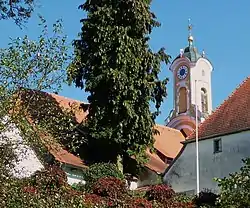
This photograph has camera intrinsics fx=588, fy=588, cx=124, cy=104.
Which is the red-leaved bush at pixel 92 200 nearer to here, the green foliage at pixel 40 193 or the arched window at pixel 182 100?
the green foliage at pixel 40 193

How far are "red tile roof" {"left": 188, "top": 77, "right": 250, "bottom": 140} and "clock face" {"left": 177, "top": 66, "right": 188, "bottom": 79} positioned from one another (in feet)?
79.0


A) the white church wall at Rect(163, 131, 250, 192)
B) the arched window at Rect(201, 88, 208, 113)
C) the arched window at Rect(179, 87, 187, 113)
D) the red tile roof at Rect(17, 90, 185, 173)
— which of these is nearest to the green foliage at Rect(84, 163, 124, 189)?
the red tile roof at Rect(17, 90, 185, 173)

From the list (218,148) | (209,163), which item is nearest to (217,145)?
(218,148)

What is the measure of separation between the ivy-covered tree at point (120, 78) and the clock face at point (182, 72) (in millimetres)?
23569

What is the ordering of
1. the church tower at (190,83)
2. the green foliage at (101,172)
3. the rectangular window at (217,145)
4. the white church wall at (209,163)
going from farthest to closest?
the church tower at (190,83)
the rectangular window at (217,145)
the white church wall at (209,163)
the green foliage at (101,172)

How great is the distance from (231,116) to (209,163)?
2460 mm

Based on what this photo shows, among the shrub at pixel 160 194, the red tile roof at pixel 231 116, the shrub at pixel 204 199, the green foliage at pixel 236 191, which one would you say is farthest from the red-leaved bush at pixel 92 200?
the red tile roof at pixel 231 116

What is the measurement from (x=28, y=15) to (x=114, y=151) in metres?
Result: 18.9

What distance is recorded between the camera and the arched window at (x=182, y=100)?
2088 inches

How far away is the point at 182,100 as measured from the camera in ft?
176

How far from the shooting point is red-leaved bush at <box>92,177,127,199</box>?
20.6m

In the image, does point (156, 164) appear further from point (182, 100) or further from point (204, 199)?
point (182, 100)

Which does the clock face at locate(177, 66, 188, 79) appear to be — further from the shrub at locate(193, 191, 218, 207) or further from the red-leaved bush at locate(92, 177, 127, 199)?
the red-leaved bush at locate(92, 177, 127, 199)

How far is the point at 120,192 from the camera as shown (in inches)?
819
